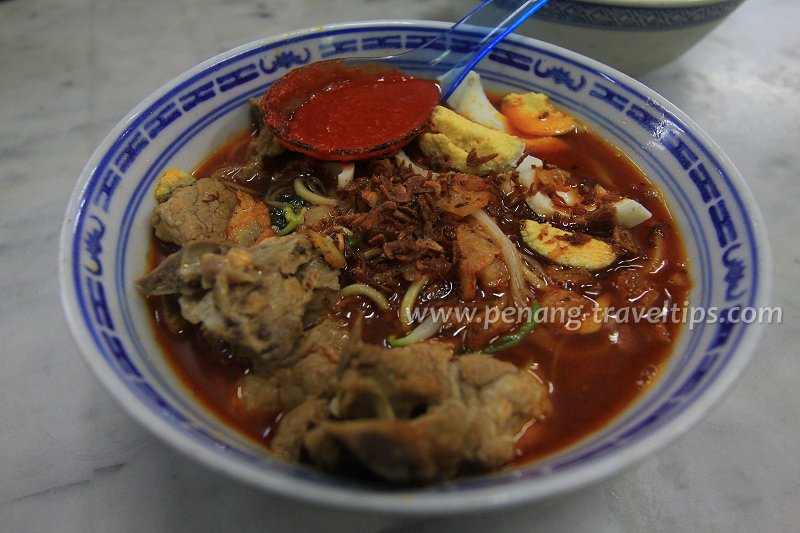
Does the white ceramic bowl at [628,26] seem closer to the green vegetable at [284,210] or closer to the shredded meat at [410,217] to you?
the shredded meat at [410,217]

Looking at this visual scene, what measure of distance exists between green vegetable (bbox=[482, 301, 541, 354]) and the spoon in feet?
3.50

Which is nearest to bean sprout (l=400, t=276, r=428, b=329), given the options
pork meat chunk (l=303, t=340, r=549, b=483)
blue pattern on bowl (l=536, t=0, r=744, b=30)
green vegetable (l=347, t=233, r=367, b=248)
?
green vegetable (l=347, t=233, r=367, b=248)

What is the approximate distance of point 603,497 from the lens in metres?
1.93

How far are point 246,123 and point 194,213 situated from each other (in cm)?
77

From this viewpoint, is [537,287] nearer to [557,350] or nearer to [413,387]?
[557,350]

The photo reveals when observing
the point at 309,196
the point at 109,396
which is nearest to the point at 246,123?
the point at 309,196

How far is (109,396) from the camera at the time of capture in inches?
82.4

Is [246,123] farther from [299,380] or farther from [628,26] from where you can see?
[628,26]

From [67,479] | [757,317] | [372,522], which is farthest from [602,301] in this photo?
[67,479]

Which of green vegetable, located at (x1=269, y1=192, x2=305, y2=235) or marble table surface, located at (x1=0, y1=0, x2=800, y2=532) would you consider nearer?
marble table surface, located at (x1=0, y1=0, x2=800, y2=532)

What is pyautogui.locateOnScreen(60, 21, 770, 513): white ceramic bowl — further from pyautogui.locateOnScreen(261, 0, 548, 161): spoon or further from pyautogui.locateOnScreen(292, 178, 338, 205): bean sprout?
pyautogui.locateOnScreen(292, 178, 338, 205): bean sprout

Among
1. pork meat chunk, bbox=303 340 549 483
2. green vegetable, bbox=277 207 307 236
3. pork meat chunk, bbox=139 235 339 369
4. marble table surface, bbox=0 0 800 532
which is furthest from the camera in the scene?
green vegetable, bbox=277 207 307 236

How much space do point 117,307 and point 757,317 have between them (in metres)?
2.14

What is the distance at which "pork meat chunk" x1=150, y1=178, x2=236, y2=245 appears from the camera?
2119 mm
